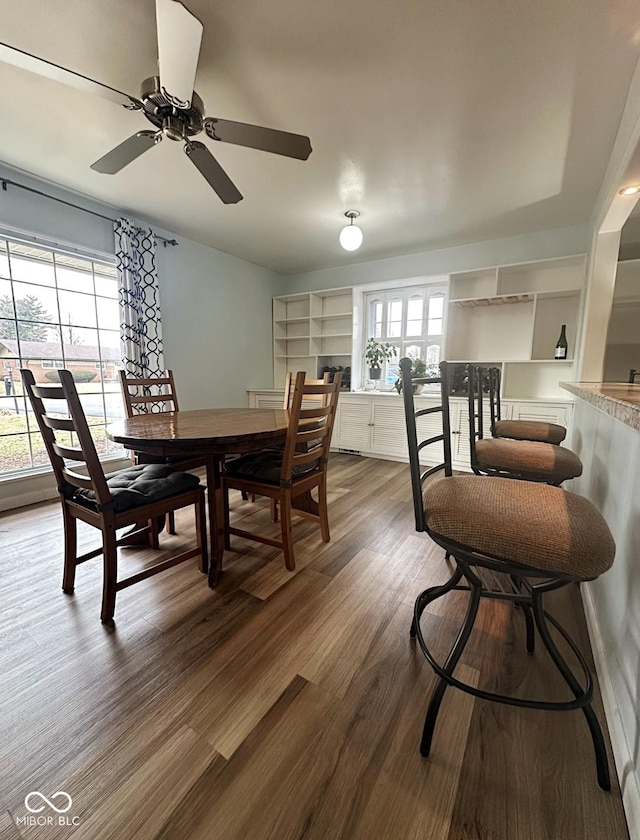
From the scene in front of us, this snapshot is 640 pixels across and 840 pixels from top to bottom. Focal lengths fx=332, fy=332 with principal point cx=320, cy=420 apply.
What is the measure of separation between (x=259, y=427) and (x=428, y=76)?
1846mm

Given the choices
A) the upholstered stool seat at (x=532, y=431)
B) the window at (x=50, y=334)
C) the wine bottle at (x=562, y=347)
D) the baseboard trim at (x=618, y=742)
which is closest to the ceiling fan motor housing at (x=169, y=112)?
the window at (x=50, y=334)

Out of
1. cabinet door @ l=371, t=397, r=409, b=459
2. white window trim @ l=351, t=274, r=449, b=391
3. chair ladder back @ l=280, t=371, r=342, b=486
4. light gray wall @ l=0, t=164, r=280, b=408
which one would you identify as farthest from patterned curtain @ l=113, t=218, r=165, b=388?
cabinet door @ l=371, t=397, r=409, b=459

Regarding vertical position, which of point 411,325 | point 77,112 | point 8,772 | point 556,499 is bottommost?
point 8,772

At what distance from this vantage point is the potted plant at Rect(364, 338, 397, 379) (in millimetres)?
4199

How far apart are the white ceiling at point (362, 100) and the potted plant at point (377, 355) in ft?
5.15

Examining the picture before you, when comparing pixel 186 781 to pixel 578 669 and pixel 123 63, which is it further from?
pixel 123 63

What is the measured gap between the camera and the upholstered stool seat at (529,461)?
1372mm

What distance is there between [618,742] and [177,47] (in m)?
2.61

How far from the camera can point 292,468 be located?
1721 mm

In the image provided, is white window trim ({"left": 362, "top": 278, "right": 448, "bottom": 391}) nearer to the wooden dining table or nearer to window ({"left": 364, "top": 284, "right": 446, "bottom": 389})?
window ({"left": 364, "top": 284, "right": 446, "bottom": 389})

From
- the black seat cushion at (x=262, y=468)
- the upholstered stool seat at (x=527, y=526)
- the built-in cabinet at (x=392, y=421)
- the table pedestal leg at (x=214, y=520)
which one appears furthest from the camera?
the built-in cabinet at (x=392, y=421)

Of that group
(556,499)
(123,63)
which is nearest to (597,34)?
(556,499)

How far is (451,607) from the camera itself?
4.81ft

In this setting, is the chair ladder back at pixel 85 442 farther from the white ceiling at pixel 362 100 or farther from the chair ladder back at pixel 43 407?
the white ceiling at pixel 362 100
